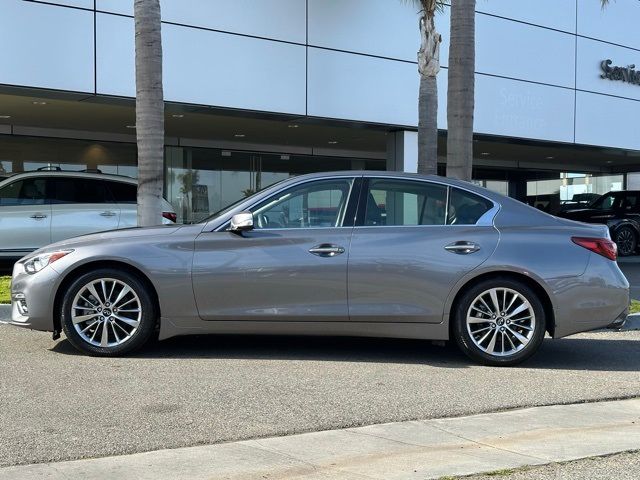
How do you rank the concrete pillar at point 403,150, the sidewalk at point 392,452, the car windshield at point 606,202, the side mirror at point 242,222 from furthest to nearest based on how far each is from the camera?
the car windshield at point 606,202, the concrete pillar at point 403,150, the side mirror at point 242,222, the sidewalk at point 392,452

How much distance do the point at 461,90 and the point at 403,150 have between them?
4434 mm

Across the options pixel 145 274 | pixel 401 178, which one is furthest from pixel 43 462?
pixel 401 178

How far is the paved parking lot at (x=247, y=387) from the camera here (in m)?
4.35

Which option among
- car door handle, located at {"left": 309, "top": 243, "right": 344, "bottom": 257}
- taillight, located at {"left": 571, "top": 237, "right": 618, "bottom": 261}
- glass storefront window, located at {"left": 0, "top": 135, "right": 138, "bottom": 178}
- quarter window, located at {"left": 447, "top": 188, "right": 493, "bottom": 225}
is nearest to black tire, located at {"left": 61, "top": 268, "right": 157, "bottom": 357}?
car door handle, located at {"left": 309, "top": 243, "right": 344, "bottom": 257}

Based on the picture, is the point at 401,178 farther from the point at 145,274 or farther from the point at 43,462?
the point at 43,462

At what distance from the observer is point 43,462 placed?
150 inches

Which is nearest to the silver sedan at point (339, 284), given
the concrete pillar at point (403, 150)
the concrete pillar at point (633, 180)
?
the concrete pillar at point (403, 150)

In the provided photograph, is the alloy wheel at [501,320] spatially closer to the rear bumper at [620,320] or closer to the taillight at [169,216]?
the rear bumper at [620,320]

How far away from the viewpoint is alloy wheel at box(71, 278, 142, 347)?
20.2 feet

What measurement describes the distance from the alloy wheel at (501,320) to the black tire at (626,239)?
45.5ft

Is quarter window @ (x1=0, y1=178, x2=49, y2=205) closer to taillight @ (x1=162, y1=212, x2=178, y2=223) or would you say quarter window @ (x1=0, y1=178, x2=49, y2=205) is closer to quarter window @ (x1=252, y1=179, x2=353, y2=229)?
taillight @ (x1=162, y1=212, x2=178, y2=223)

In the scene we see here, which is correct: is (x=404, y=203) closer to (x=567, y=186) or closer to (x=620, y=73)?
(x=620, y=73)

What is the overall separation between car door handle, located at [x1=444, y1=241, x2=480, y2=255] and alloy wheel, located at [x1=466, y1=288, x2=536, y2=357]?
382 millimetres

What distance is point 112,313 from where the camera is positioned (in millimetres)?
6172
